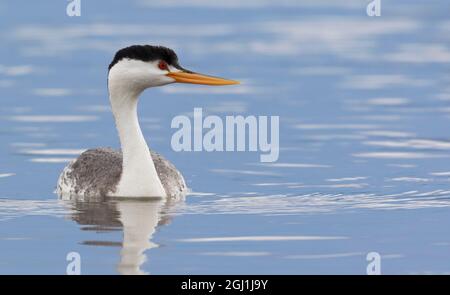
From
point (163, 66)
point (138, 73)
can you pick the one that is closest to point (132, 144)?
point (138, 73)

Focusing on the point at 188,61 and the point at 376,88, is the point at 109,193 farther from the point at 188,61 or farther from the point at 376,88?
the point at 188,61

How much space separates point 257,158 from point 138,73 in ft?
11.7

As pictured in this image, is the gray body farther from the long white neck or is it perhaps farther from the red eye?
the red eye

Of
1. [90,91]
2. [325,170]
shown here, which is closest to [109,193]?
[325,170]

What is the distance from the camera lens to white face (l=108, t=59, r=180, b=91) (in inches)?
834

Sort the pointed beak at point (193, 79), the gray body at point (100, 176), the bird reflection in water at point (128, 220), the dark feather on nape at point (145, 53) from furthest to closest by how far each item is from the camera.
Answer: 1. the gray body at point (100, 176)
2. the pointed beak at point (193, 79)
3. the dark feather on nape at point (145, 53)
4. the bird reflection in water at point (128, 220)

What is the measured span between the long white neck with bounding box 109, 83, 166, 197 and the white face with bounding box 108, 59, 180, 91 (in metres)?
0.14

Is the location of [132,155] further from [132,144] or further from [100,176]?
[100,176]

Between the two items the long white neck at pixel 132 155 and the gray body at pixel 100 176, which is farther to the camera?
the gray body at pixel 100 176

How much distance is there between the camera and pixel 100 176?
2175 centimetres

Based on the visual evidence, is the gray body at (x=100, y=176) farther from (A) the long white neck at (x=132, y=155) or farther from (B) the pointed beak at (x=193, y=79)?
(B) the pointed beak at (x=193, y=79)

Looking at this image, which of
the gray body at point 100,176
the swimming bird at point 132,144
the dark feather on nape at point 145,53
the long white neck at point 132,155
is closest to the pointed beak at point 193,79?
the swimming bird at point 132,144

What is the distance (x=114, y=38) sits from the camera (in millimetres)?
41344

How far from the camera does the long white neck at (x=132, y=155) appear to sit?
21266 mm
